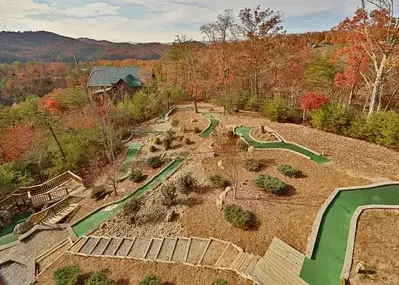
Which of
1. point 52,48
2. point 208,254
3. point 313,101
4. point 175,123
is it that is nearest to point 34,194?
point 175,123

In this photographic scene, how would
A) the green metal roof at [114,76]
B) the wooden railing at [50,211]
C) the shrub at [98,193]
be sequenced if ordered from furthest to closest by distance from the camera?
the green metal roof at [114,76]
the shrub at [98,193]
the wooden railing at [50,211]

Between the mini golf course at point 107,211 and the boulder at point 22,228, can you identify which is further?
the boulder at point 22,228

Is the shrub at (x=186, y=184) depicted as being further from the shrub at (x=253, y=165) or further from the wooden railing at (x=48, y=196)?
the wooden railing at (x=48, y=196)

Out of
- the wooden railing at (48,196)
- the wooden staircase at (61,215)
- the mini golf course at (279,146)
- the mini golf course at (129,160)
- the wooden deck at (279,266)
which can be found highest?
the mini golf course at (279,146)

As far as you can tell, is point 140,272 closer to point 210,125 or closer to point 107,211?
point 107,211

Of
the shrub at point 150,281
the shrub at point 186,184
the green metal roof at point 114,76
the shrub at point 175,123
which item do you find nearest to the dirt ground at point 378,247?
the shrub at point 150,281
